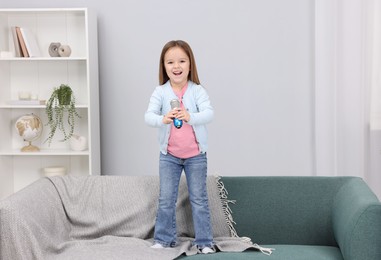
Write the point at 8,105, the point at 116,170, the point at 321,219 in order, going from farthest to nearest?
1. the point at 116,170
2. the point at 8,105
3. the point at 321,219

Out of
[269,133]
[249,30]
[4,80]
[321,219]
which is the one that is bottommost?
[321,219]

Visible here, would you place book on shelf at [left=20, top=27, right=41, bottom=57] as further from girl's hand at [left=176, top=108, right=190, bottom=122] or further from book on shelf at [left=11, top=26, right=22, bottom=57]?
girl's hand at [left=176, top=108, right=190, bottom=122]

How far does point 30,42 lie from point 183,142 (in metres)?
2.03

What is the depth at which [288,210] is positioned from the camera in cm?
320

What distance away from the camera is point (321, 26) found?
466 centimetres

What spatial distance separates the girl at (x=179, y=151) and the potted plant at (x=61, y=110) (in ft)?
5.49

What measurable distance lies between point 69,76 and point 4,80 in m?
0.44

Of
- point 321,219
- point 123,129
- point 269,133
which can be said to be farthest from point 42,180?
point 269,133

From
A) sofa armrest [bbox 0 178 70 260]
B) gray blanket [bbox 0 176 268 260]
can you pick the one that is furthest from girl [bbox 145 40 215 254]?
sofa armrest [bbox 0 178 70 260]

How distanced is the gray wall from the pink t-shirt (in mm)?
1816

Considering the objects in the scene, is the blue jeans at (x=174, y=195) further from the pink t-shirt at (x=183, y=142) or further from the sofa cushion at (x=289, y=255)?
the sofa cushion at (x=289, y=255)

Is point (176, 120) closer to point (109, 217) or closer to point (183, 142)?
point (183, 142)

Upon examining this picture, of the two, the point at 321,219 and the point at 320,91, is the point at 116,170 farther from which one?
the point at 321,219

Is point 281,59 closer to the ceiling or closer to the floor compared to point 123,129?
closer to the ceiling
